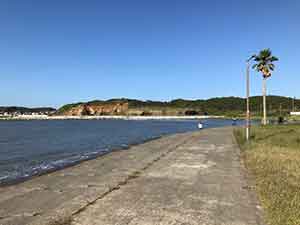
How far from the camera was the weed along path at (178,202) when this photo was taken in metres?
7.14

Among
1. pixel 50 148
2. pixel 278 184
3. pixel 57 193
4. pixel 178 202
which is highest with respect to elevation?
pixel 278 184

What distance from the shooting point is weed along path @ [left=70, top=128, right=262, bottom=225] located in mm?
7137

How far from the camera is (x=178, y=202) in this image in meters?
8.60

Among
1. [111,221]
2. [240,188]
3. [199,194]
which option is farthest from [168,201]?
[240,188]

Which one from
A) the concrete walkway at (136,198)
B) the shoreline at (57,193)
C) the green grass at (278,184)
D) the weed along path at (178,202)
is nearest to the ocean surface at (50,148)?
the shoreline at (57,193)

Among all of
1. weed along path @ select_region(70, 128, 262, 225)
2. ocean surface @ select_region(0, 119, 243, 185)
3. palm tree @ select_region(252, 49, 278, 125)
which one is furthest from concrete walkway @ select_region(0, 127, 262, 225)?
palm tree @ select_region(252, 49, 278, 125)

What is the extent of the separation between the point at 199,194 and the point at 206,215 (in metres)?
2.10

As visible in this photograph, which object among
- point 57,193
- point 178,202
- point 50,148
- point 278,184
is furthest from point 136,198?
point 50,148

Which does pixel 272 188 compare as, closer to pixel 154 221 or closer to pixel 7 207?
pixel 154 221

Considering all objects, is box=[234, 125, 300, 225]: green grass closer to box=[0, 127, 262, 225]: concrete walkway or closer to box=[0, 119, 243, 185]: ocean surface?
box=[0, 127, 262, 225]: concrete walkway

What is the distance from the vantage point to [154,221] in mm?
7012

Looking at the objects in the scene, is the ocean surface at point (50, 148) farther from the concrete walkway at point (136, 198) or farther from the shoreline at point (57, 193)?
the concrete walkway at point (136, 198)

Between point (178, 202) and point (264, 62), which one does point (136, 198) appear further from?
point (264, 62)

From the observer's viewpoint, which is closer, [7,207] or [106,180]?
[7,207]
